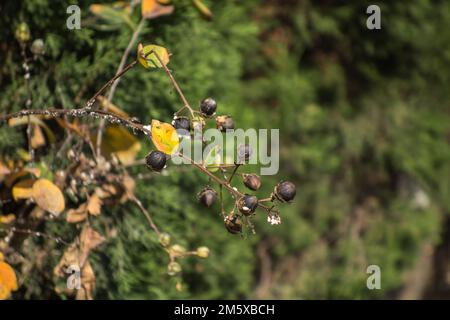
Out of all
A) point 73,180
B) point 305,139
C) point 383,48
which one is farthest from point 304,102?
point 73,180

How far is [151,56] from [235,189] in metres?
0.20

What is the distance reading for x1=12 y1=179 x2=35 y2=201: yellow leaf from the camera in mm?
911

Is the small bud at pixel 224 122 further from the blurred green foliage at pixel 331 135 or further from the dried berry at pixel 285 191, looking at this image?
the blurred green foliage at pixel 331 135

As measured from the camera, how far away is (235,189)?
72 centimetres

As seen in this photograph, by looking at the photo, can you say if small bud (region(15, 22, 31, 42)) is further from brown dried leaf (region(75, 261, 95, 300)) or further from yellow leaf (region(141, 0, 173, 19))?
brown dried leaf (region(75, 261, 95, 300))

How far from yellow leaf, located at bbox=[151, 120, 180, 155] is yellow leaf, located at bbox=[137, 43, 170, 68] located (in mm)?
86

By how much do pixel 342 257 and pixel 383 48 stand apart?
647 mm

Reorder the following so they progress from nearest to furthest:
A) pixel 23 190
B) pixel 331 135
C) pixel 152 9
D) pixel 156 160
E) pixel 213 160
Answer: pixel 156 160 → pixel 213 160 → pixel 23 190 → pixel 152 9 → pixel 331 135

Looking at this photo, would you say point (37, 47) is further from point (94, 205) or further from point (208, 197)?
point (208, 197)

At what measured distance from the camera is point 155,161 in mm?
678

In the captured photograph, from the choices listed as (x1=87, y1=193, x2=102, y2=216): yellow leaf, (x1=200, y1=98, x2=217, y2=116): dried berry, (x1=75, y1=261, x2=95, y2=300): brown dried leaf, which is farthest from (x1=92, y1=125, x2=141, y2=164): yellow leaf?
(x1=200, y1=98, x2=217, y2=116): dried berry

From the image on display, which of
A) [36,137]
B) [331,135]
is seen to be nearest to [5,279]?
[36,137]
